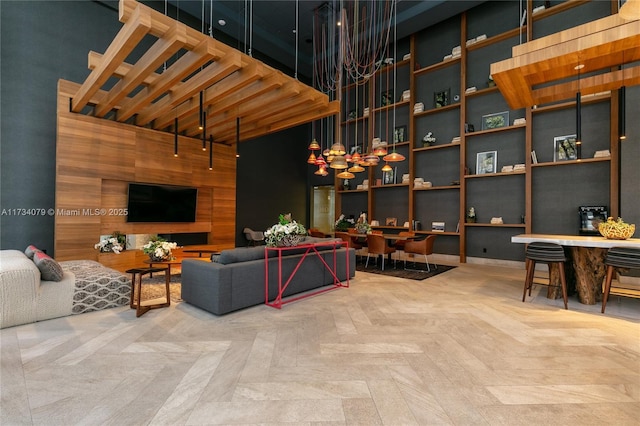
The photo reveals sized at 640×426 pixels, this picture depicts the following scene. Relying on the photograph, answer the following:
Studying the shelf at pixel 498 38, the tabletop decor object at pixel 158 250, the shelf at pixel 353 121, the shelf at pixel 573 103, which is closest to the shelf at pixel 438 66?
the shelf at pixel 498 38

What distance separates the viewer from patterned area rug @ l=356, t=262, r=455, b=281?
19.0 feet

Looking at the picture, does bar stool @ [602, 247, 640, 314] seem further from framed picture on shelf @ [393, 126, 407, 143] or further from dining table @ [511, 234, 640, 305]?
framed picture on shelf @ [393, 126, 407, 143]

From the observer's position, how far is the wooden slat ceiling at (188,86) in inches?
138

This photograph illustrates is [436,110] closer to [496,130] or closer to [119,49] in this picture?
[496,130]

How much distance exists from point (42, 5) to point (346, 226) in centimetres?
749

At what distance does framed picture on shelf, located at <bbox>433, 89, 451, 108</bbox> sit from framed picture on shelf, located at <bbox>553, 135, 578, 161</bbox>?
2.65m

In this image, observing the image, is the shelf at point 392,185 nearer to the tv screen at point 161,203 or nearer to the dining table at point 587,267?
the dining table at point 587,267

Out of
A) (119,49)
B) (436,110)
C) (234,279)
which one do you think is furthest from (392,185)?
(119,49)

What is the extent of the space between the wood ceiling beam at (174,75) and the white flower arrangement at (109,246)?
246cm

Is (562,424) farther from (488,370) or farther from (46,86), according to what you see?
(46,86)

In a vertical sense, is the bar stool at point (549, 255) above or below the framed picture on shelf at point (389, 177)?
below

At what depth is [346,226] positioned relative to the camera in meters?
7.33

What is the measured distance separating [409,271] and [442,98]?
4740 millimetres

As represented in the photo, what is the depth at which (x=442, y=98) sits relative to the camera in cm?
778
